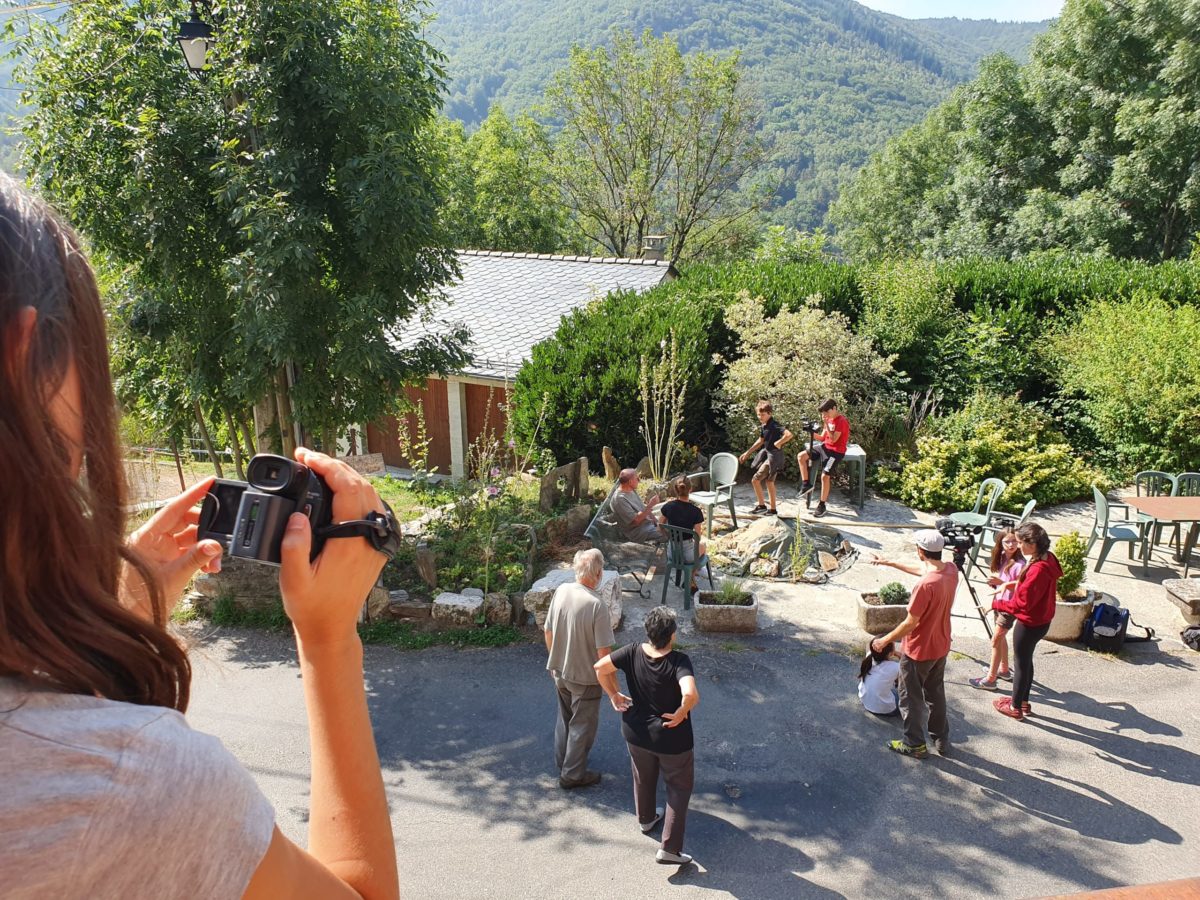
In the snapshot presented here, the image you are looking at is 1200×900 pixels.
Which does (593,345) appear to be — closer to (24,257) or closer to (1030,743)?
(1030,743)

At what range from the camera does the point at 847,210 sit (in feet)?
171

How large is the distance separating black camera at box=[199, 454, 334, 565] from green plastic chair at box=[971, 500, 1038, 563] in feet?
33.8

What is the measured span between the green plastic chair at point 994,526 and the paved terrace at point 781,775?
194cm

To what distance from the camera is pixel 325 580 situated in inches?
39.7

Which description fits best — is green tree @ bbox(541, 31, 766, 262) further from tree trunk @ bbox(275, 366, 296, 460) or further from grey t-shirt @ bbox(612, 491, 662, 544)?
tree trunk @ bbox(275, 366, 296, 460)

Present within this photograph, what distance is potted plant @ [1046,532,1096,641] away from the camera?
27.5ft

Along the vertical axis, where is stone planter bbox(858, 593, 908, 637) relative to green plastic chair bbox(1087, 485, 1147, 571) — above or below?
below

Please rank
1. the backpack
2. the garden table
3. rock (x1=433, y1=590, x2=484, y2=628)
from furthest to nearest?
the garden table → rock (x1=433, y1=590, x2=484, y2=628) → the backpack

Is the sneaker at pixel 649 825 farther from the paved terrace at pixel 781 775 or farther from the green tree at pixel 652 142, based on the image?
the green tree at pixel 652 142

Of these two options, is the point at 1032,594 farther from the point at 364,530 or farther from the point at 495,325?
the point at 495,325

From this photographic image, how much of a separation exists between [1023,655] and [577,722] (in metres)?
3.75

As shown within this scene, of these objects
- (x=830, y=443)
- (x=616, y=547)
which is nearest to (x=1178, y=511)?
(x=830, y=443)

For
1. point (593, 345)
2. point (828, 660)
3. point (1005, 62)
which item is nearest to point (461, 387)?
point (593, 345)

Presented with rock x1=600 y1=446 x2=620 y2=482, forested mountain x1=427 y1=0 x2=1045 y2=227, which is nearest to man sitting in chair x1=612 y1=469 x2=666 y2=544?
rock x1=600 y1=446 x2=620 y2=482
